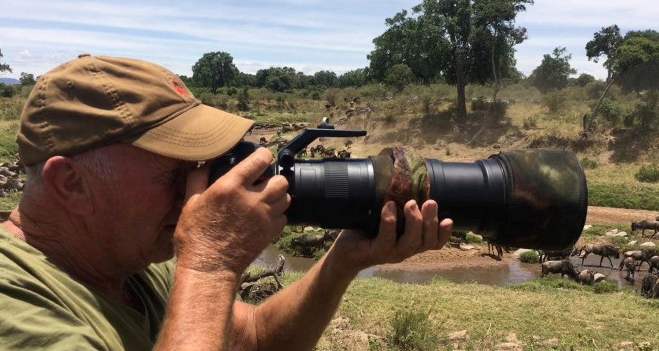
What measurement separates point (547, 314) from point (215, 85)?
215 ft

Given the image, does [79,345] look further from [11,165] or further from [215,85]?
[215,85]

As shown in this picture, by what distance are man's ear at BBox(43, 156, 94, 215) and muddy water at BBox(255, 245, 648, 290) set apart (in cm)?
1090

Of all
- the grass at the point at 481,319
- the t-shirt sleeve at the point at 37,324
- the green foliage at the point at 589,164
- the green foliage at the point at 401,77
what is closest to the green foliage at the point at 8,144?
the grass at the point at 481,319

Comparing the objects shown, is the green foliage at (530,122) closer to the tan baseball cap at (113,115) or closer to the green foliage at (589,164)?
the green foliage at (589,164)

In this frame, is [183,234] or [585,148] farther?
[585,148]

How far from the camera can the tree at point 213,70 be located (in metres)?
68.8

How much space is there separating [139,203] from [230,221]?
296mm

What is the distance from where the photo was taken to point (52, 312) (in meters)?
1.23

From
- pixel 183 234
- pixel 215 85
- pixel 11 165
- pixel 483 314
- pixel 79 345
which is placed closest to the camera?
pixel 79 345

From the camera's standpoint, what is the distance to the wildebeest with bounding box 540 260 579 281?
11.6 metres

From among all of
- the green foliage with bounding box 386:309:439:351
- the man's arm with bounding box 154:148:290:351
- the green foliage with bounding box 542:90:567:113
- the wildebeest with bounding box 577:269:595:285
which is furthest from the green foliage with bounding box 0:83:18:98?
the man's arm with bounding box 154:148:290:351

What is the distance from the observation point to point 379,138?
28.2 m

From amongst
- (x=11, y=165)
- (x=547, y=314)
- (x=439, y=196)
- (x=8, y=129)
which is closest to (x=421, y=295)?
(x=547, y=314)

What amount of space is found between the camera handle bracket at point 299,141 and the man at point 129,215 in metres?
0.12
